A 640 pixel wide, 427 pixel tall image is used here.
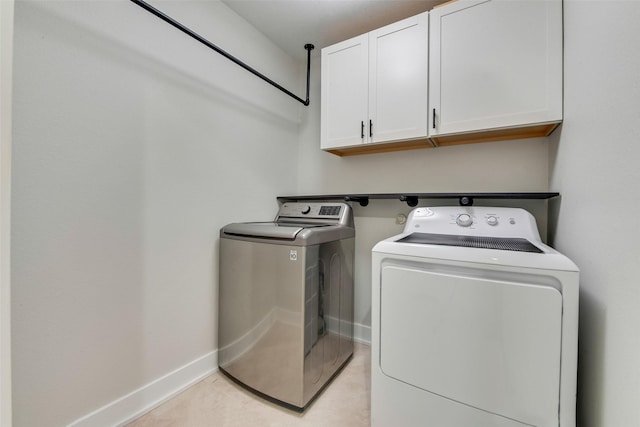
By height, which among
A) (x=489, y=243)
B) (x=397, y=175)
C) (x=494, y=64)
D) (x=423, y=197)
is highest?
(x=494, y=64)

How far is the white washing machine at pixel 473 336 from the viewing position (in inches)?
32.2

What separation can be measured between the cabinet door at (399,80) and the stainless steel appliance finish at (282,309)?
0.76 meters

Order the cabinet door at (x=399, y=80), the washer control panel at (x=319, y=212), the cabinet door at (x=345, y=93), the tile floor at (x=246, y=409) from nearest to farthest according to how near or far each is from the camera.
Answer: the tile floor at (x=246, y=409)
the cabinet door at (x=399, y=80)
the cabinet door at (x=345, y=93)
the washer control panel at (x=319, y=212)

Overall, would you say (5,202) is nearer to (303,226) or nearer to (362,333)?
(303,226)

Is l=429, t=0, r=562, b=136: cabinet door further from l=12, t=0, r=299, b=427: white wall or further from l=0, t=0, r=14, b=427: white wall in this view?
l=0, t=0, r=14, b=427: white wall

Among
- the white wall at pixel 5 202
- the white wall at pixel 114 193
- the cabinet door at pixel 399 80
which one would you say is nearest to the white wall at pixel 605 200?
the cabinet door at pixel 399 80

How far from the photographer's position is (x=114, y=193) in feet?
3.98

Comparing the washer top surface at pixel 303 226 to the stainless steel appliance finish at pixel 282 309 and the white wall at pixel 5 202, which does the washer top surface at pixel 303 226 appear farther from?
the white wall at pixel 5 202

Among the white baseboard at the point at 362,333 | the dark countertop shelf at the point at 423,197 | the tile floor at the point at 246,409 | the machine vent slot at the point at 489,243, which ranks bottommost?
the tile floor at the point at 246,409

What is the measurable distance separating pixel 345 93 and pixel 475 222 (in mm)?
1198

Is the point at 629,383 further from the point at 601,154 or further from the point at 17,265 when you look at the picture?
the point at 17,265

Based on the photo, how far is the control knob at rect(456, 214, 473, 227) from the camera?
1.45 meters

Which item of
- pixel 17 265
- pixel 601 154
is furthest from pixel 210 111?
pixel 601 154

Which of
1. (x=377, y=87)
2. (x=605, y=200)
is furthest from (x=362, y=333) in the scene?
(x=377, y=87)
